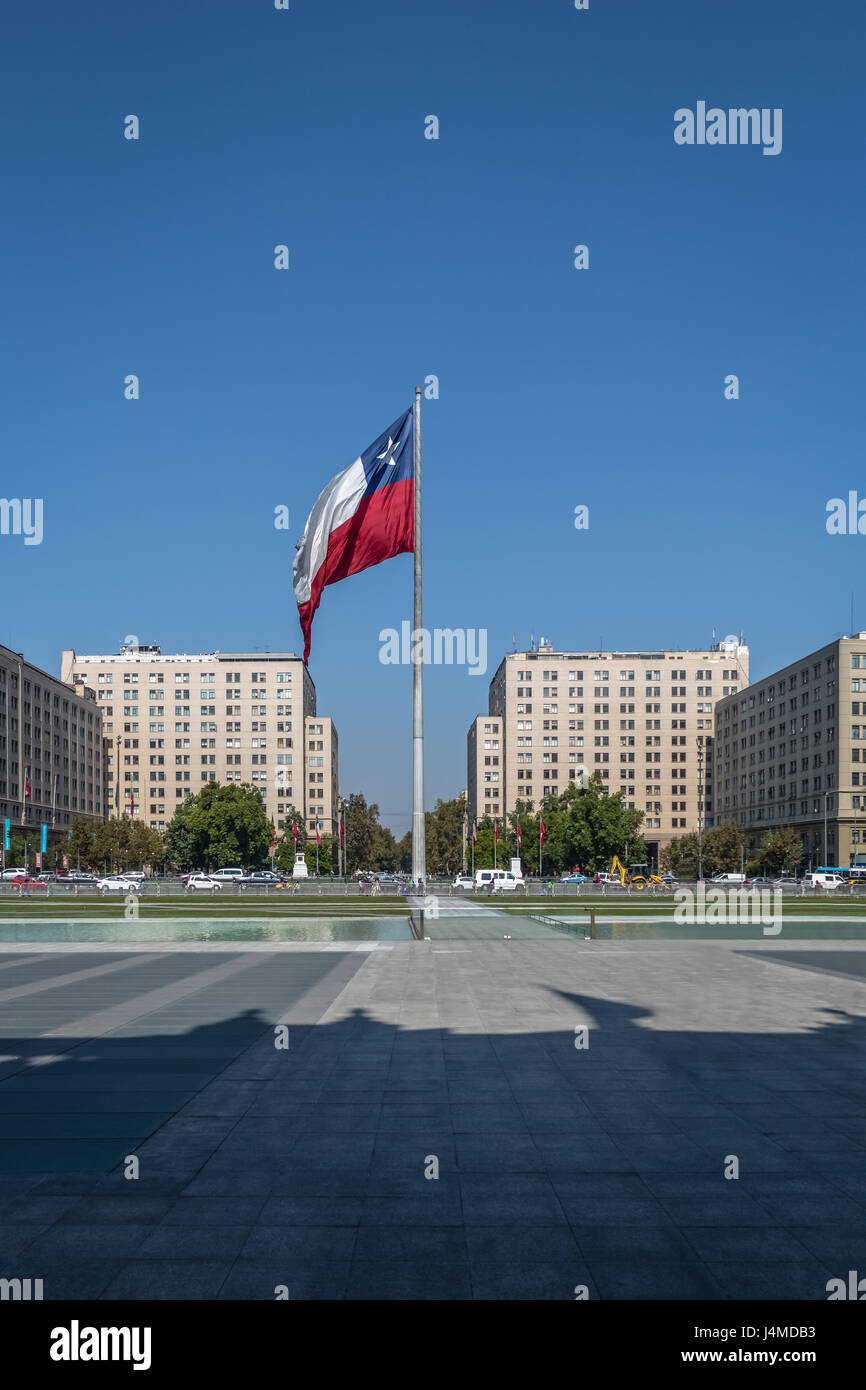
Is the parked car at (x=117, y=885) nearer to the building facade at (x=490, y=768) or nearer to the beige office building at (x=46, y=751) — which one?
the beige office building at (x=46, y=751)

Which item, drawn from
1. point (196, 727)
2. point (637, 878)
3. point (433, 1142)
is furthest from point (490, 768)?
point (433, 1142)

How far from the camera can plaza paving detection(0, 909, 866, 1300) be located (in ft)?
18.6

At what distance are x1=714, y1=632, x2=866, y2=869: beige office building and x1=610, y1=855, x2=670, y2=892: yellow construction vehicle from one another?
48.2 feet

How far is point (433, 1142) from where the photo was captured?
8.13 meters

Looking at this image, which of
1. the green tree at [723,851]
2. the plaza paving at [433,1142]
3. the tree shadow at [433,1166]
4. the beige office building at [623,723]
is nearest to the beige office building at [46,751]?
the beige office building at [623,723]

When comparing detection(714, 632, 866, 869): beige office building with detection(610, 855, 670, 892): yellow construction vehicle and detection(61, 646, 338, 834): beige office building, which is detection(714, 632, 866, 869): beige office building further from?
detection(61, 646, 338, 834): beige office building

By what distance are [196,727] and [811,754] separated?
94.2 m

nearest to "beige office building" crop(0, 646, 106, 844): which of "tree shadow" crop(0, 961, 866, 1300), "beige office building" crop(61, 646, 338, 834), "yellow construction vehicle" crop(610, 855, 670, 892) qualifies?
"beige office building" crop(61, 646, 338, 834)

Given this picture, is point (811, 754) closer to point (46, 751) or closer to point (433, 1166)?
point (46, 751)

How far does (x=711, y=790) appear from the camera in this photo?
167 metres

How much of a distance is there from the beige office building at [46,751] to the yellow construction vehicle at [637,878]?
177 ft
